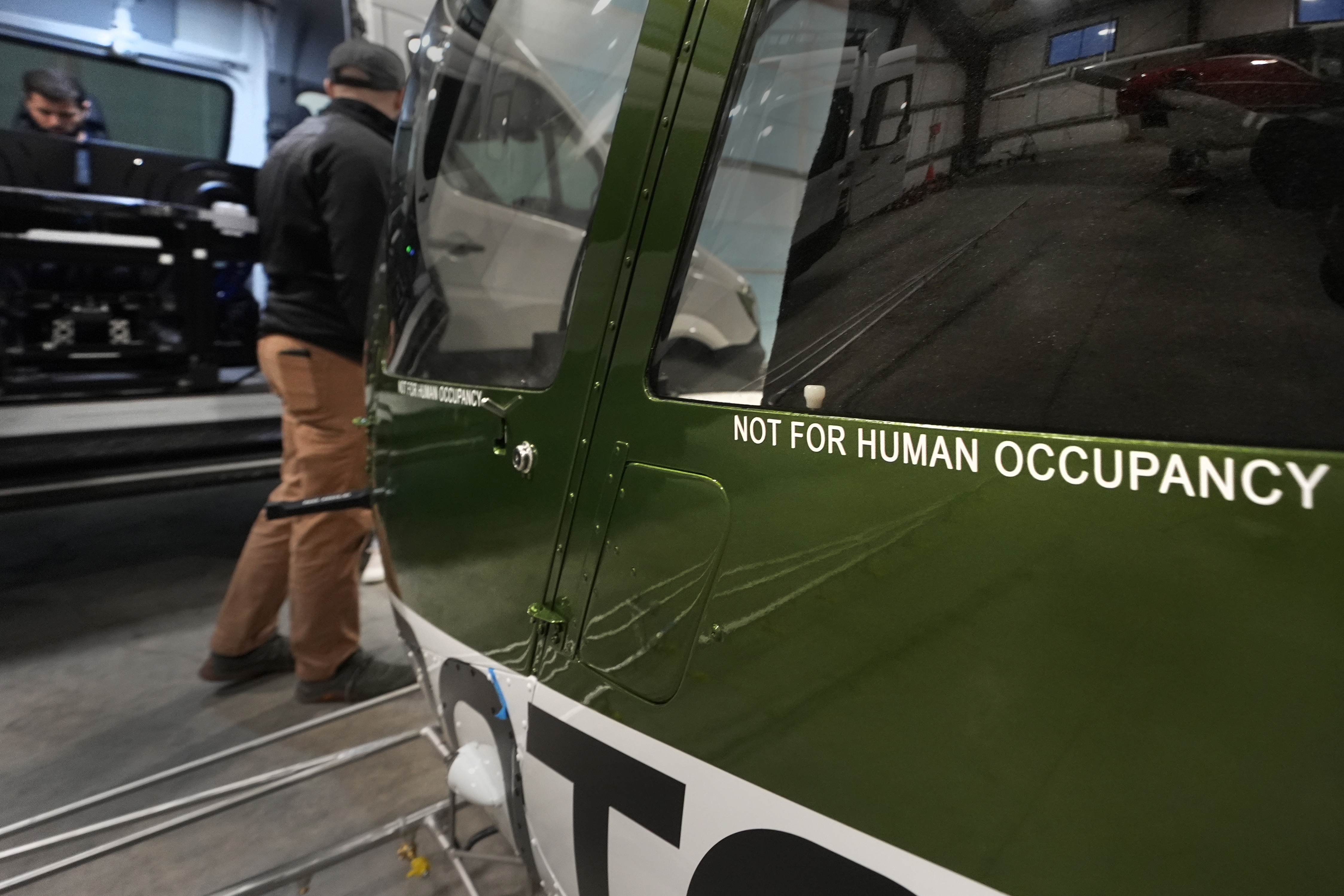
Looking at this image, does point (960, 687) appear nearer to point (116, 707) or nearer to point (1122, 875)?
point (1122, 875)

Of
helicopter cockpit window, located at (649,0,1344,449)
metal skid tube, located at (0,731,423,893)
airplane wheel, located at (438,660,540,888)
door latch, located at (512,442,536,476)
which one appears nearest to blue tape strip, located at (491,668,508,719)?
airplane wheel, located at (438,660,540,888)

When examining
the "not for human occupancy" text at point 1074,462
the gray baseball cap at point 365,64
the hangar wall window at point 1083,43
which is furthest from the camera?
the gray baseball cap at point 365,64

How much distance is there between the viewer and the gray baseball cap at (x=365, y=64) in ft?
8.89

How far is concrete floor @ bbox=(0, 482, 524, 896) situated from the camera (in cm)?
204

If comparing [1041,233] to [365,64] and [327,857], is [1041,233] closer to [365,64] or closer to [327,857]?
[327,857]

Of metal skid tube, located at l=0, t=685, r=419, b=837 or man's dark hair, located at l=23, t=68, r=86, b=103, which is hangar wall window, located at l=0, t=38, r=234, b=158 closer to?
man's dark hair, located at l=23, t=68, r=86, b=103

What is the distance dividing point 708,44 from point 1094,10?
0.48 meters

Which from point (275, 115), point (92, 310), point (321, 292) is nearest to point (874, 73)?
point (321, 292)

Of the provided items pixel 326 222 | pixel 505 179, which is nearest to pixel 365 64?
pixel 326 222

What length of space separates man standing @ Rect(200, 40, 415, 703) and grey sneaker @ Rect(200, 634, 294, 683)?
0.26 m

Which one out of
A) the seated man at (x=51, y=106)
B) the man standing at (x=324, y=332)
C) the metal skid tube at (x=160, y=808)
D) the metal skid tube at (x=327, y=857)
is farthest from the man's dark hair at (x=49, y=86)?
the metal skid tube at (x=327, y=857)

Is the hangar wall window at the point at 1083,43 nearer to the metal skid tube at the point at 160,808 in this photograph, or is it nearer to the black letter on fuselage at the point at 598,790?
the black letter on fuselage at the point at 598,790

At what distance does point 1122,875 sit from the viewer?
26.3 inches

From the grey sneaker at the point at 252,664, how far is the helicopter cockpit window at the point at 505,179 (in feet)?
5.69
